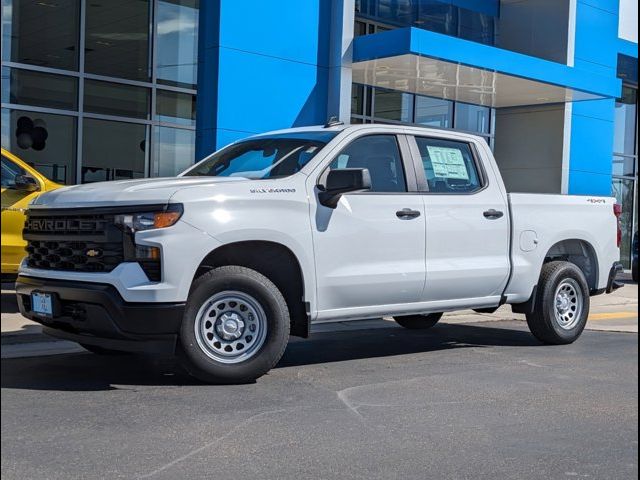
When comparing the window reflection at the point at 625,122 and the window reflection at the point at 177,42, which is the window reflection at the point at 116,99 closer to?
the window reflection at the point at 177,42

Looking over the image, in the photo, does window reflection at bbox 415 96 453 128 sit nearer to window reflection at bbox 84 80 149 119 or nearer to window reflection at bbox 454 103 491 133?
window reflection at bbox 454 103 491 133

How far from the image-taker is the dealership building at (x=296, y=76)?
1295cm

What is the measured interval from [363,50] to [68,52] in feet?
17.3

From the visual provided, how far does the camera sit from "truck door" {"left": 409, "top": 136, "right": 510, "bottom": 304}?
7109 millimetres

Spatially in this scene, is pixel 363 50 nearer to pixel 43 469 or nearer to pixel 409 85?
pixel 409 85

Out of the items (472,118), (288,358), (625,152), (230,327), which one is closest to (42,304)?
(230,327)

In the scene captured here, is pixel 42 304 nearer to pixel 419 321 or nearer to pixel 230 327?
pixel 230 327

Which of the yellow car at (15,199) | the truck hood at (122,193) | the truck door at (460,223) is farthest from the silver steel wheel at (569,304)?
the yellow car at (15,199)

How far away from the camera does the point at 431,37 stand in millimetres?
13500

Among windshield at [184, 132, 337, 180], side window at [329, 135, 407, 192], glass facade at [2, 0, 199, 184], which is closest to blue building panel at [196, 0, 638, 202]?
glass facade at [2, 0, 199, 184]

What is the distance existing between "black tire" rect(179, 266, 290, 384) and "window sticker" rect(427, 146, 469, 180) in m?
2.14

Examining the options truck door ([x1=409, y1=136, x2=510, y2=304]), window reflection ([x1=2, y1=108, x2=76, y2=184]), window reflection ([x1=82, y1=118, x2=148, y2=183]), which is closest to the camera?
truck door ([x1=409, y1=136, x2=510, y2=304])

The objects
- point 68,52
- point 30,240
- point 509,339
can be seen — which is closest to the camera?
point 30,240

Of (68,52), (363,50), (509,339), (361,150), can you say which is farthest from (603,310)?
(68,52)
